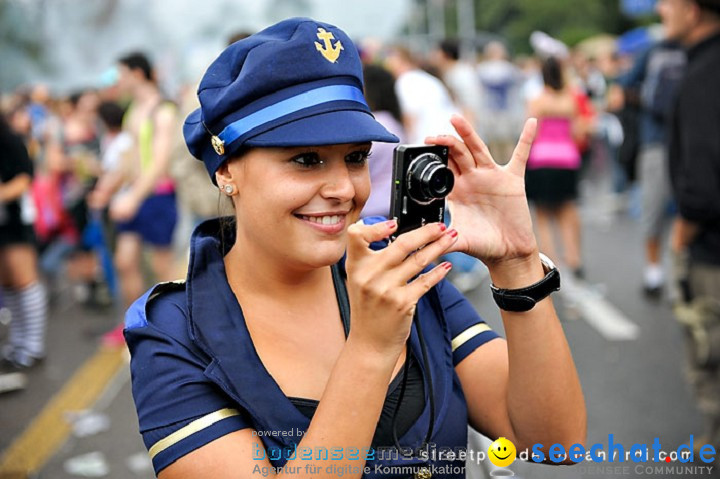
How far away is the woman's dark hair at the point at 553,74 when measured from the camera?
7197 millimetres

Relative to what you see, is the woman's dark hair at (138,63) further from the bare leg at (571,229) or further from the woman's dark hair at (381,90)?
the bare leg at (571,229)

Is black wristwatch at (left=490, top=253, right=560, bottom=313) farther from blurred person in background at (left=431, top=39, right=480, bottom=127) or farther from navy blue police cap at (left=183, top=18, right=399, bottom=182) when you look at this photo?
blurred person in background at (left=431, top=39, right=480, bottom=127)

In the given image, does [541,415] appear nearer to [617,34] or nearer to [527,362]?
[527,362]

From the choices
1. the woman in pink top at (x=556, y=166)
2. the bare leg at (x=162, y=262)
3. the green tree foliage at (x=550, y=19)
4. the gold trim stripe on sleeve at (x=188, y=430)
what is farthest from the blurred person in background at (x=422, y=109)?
the green tree foliage at (x=550, y=19)

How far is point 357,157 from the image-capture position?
5.41 ft

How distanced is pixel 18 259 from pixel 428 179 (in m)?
4.99

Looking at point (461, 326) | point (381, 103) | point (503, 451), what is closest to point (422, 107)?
point (381, 103)

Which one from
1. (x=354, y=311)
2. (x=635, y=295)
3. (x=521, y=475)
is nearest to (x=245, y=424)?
(x=354, y=311)

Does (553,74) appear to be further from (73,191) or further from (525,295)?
(525,295)

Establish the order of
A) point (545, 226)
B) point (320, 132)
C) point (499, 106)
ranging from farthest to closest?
point (499, 106), point (545, 226), point (320, 132)

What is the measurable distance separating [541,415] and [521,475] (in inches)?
82.9

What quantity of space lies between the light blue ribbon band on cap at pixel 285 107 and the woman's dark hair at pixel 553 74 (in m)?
6.01

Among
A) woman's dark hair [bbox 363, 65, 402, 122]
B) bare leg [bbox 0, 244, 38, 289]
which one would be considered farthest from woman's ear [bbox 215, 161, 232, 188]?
bare leg [bbox 0, 244, 38, 289]

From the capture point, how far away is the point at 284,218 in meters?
1.59
